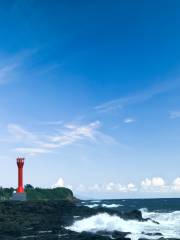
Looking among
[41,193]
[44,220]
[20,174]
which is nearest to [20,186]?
[20,174]

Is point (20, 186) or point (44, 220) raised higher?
point (20, 186)

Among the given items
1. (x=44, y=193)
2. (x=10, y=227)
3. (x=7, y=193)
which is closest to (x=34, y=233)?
(x=10, y=227)

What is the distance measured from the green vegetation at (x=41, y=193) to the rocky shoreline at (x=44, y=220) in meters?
28.8

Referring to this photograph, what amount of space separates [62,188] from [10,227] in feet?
250

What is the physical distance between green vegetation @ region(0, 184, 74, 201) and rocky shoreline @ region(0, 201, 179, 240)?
94.4 feet

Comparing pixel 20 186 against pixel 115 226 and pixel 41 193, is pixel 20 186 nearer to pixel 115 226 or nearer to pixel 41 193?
pixel 115 226

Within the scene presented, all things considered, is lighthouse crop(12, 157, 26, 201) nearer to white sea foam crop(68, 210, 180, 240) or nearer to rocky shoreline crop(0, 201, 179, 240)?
rocky shoreline crop(0, 201, 179, 240)

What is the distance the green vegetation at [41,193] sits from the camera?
302 ft

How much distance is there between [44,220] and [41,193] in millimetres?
54570

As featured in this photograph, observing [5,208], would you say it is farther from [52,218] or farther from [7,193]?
[7,193]

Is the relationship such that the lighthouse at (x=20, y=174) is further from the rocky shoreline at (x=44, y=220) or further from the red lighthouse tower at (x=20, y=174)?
the rocky shoreline at (x=44, y=220)

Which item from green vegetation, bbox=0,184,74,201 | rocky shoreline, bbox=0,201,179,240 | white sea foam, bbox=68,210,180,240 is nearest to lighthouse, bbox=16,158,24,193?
rocky shoreline, bbox=0,201,179,240

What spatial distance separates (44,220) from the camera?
4647 centimetres

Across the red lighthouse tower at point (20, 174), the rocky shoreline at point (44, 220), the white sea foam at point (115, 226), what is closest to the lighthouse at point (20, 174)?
the red lighthouse tower at point (20, 174)
